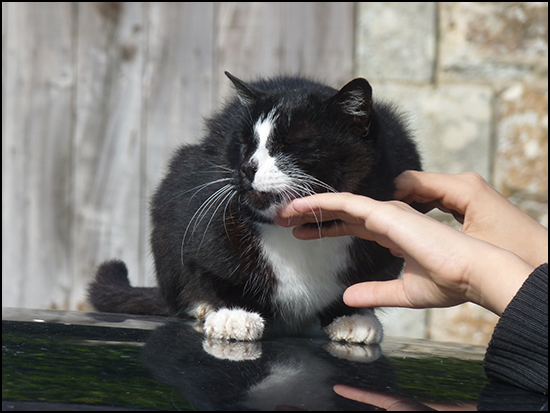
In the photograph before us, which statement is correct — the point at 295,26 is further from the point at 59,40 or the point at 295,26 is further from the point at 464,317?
the point at 464,317

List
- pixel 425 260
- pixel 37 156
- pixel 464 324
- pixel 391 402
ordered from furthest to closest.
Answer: pixel 37 156 → pixel 464 324 → pixel 425 260 → pixel 391 402

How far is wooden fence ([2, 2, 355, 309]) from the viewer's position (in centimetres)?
→ 229

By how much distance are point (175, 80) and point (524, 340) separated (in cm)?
182

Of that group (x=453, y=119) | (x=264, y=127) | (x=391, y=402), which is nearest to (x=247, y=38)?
(x=453, y=119)

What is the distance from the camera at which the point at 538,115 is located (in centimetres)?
219

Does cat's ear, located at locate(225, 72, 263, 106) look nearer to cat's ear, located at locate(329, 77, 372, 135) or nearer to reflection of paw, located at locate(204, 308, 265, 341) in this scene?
cat's ear, located at locate(329, 77, 372, 135)

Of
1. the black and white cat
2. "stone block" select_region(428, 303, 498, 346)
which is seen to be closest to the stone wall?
"stone block" select_region(428, 303, 498, 346)

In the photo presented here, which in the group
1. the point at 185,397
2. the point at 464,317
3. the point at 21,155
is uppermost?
the point at 21,155

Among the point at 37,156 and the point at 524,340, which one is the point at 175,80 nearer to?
the point at 37,156

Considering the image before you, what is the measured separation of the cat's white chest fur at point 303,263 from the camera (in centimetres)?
131

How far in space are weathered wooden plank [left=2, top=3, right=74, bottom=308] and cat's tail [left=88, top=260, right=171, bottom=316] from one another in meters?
0.71

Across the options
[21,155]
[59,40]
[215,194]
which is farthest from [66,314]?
[59,40]

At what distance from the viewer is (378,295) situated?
1.06m

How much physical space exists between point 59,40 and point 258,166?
149cm
